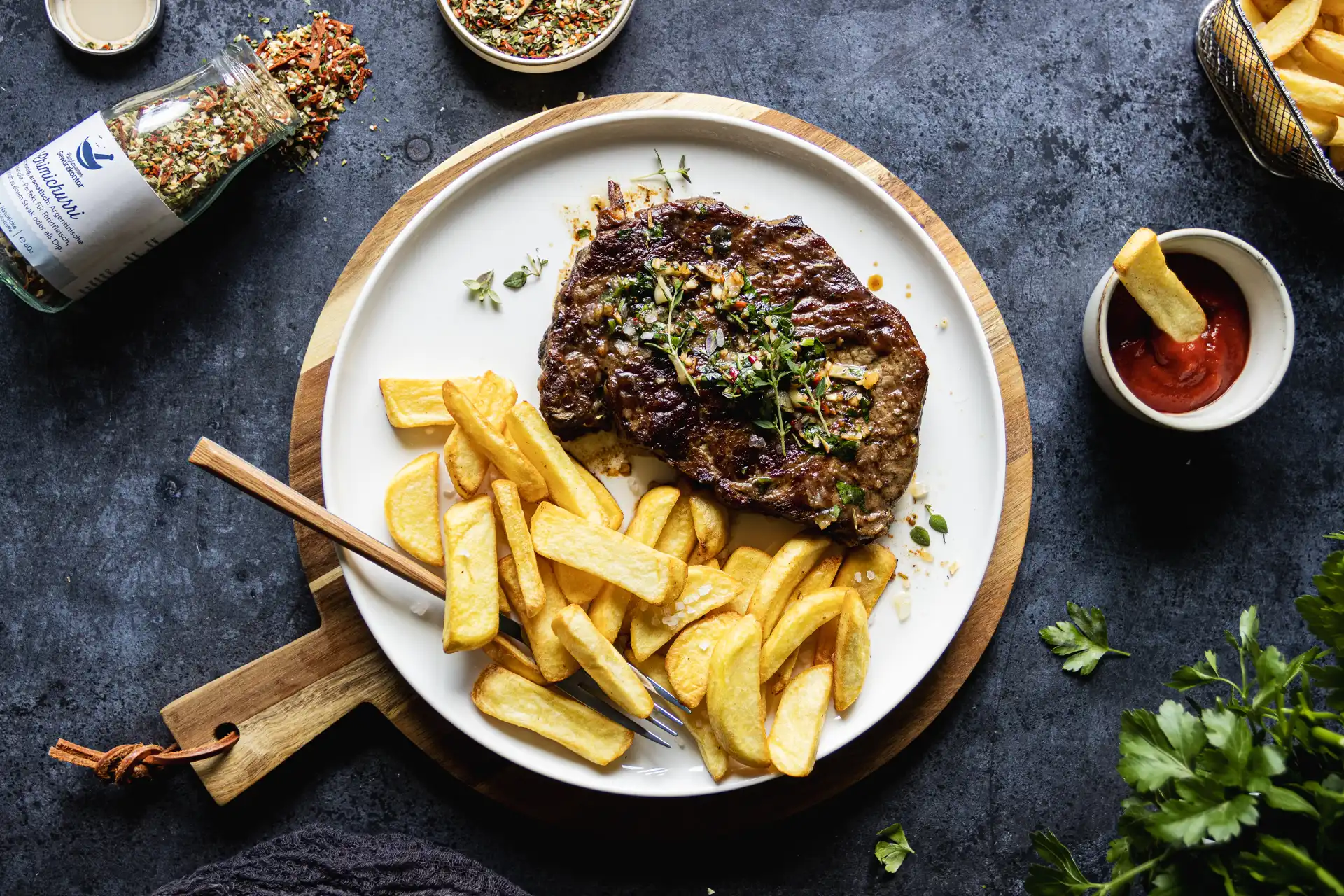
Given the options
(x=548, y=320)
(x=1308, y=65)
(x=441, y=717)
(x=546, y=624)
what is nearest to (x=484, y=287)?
(x=548, y=320)

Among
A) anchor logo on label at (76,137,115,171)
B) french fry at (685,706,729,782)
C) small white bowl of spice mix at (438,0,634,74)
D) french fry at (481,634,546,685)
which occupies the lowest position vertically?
french fry at (685,706,729,782)

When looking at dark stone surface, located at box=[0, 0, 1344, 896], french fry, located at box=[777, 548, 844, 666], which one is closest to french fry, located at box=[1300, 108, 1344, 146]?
dark stone surface, located at box=[0, 0, 1344, 896]

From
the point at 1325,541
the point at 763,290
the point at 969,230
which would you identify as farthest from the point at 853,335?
the point at 1325,541

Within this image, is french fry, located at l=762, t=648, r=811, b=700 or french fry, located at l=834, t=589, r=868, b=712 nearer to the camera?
french fry, located at l=834, t=589, r=868, b=712

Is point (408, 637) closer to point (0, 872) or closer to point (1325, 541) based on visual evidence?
point (0, 872)

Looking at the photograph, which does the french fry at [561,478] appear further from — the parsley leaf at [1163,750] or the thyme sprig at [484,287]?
the parsley leaf at [1163,750]

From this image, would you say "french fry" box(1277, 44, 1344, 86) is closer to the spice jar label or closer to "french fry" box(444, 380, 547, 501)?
"french fry" box(444, 380, 547, 501)
